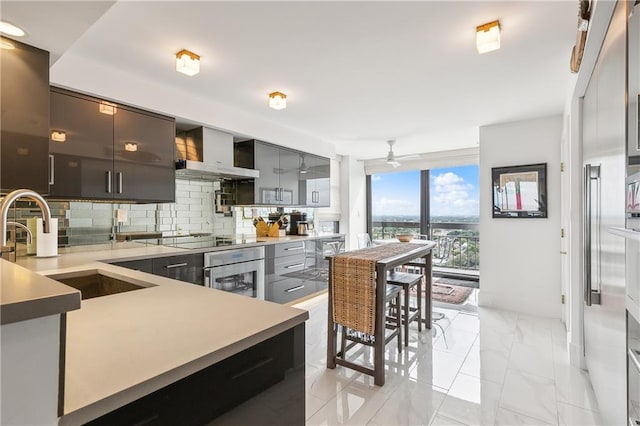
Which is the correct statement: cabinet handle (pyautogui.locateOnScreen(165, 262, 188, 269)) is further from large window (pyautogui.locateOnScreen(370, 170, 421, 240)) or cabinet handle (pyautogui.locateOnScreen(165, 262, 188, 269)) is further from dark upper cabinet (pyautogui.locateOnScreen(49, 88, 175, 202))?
large window (pyautogui.locateOnScreen(370, 170, 421, 240))

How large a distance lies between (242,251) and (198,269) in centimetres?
54

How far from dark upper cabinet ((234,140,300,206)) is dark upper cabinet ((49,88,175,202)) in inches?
38.1

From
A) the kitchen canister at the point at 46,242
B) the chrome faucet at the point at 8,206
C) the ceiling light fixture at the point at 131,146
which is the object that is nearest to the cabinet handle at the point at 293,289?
the ceiling light fixture at the point at 131,146

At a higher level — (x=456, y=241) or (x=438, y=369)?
(x=456, y=241)

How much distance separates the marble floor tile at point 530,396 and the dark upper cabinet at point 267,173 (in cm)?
295

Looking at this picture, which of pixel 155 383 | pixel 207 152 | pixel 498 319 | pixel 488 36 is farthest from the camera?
pixel 498 319

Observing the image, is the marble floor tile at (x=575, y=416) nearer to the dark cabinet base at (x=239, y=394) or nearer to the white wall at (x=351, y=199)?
the dark cabinet base at (x=239, y=394)

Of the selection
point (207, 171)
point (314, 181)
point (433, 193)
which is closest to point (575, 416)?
point (207, 171)

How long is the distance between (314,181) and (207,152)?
1895 millimetres

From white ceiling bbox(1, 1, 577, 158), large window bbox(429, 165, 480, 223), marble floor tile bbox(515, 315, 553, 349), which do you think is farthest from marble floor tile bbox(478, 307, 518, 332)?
white ceiling bbox(1, 1, 577, 158)

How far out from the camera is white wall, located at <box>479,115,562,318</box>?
363 cm

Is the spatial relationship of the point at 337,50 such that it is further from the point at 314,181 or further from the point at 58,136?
the point at 314,181

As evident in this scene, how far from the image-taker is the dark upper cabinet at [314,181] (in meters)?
4.64

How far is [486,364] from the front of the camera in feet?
8.28
